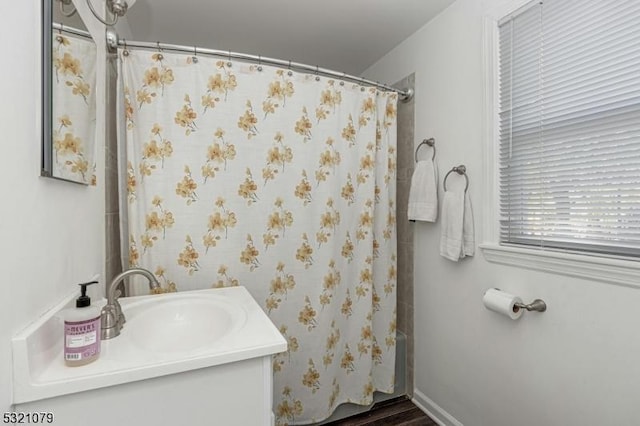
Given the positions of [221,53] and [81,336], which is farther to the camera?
[221,53]

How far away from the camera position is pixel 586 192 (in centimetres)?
115

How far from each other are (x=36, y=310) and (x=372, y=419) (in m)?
1.82

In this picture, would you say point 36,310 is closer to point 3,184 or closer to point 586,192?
point 3,184

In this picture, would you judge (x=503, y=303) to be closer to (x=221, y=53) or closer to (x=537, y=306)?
(x=537, y=306)

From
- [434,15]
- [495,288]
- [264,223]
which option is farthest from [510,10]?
[264,223]

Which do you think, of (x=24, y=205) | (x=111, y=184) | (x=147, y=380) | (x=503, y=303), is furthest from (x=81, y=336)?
(x=503, y=303)

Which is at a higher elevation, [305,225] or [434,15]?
[434,15]

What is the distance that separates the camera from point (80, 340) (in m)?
0.75

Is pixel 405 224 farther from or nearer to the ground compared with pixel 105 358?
farther from the ground

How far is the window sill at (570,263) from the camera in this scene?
1.02 metres

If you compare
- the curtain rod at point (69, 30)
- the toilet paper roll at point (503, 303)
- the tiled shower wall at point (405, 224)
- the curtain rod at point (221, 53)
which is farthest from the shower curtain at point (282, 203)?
the toilet paper roll at point (503, 303)

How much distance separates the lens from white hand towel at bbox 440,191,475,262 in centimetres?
160

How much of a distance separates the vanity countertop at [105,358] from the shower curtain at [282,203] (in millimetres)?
628

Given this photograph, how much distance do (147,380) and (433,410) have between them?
1.75m
